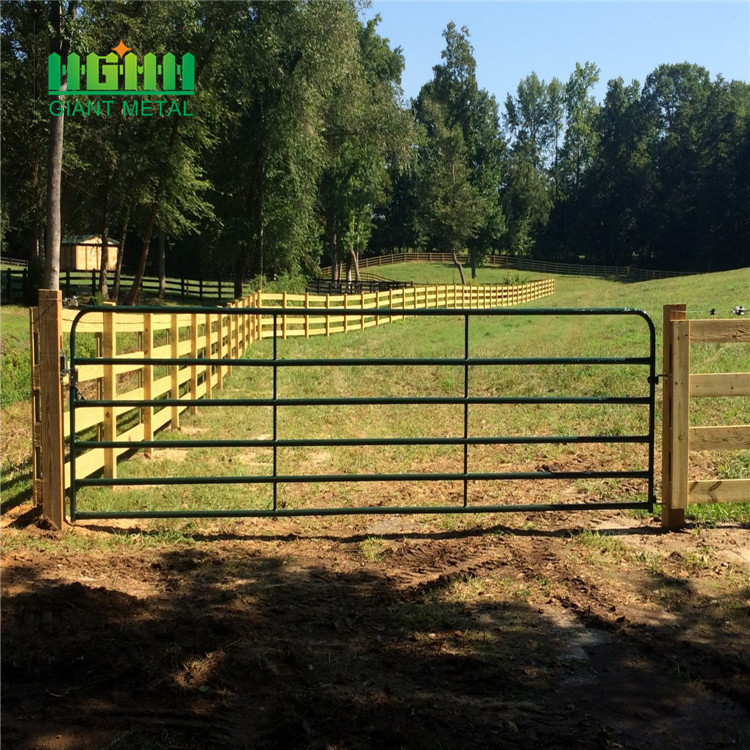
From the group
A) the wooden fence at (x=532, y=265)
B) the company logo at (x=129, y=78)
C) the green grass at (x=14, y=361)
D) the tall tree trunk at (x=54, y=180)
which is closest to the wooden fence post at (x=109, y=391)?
the green grass at (x=14, y=361)

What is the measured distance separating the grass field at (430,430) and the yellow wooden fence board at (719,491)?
0.73 ft

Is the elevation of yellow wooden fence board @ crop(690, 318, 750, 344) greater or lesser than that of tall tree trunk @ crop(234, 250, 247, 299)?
lesser

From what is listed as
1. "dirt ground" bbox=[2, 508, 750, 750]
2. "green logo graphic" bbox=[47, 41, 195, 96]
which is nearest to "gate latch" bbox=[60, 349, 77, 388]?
"dirt ground" bbox=[2, 508, 750, 750]

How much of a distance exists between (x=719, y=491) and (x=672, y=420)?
0.68 meters

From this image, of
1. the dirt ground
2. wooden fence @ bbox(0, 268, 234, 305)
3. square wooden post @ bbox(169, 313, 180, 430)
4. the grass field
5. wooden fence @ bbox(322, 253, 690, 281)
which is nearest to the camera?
the dirt ground

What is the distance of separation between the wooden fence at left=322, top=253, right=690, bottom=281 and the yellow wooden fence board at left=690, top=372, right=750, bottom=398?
237 ft

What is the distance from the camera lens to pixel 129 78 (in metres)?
26.7

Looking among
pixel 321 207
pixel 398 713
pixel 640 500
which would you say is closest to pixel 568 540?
pixel 640 500

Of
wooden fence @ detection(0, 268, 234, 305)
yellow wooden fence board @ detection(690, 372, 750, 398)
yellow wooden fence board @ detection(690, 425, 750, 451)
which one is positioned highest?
wooden fence @ detection(0, 268, 234, 305)

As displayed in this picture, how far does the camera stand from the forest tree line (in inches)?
1091

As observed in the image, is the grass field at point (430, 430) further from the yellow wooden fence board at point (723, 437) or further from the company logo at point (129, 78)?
the company logo at point (129, 78)

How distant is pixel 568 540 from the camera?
578 centimetres

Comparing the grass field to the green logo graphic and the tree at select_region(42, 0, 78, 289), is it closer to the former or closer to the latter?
the tree at select_region(42, 0, 78, 289)

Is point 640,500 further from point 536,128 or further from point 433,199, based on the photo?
point 536,128
